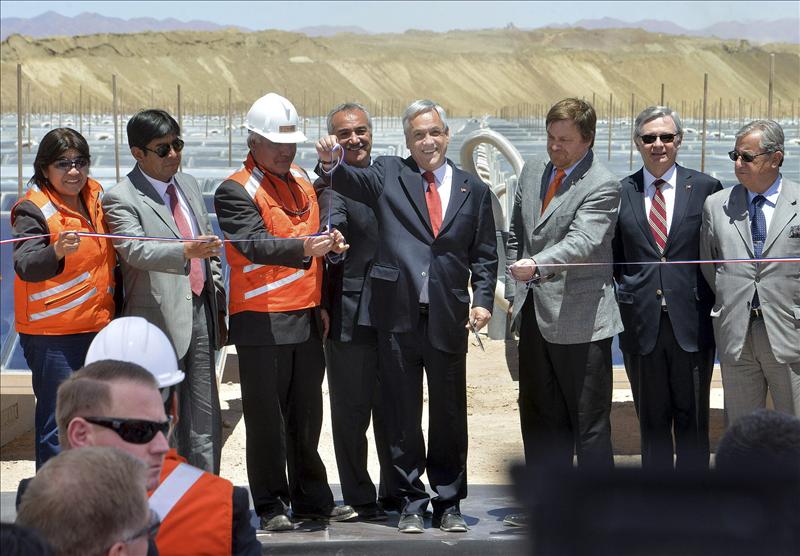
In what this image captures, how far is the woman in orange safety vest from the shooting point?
4.59 metres

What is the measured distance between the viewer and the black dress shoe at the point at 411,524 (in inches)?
188

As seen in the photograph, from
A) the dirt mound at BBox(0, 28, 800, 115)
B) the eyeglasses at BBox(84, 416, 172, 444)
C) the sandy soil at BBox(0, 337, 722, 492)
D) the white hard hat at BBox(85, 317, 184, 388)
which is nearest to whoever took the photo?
the eyeglasses at BBox(84, 416, 172, 444)

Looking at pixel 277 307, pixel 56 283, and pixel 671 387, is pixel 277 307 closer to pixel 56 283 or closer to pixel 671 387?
pixel 56 283

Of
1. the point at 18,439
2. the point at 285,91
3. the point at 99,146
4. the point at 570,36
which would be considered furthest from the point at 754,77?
the point at 18,439

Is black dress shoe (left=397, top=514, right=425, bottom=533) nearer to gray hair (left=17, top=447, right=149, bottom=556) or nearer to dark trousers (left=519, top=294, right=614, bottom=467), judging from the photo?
dark trousers (left=519, top=294, right=614, bottom=467)

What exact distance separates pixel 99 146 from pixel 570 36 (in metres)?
124

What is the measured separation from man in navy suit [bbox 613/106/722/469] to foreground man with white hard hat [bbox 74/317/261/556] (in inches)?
108

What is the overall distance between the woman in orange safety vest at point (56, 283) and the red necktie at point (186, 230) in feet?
0.95

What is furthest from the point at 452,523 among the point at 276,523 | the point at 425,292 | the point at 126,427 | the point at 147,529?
the point at 147,529

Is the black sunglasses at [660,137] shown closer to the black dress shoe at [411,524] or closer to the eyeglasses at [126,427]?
the black dress shoe at [411,524]

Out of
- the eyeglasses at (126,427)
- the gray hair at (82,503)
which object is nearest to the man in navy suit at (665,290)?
the eyeglasses at (126,427)

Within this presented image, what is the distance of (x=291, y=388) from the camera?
496 centimetres

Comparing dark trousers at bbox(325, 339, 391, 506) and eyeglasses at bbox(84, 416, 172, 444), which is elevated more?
eyeglasses at bbox(84, 416, 172, 444)

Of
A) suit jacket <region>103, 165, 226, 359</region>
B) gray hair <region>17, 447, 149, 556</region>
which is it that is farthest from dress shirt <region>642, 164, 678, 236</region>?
gray hair <region>17, 447, 149, 556</region>
